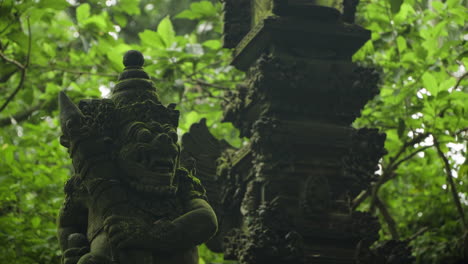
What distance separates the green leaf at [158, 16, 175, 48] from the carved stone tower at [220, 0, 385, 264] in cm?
157

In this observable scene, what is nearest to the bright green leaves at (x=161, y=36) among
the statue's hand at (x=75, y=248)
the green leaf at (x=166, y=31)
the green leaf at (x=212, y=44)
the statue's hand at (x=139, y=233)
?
the green leaf at (x=166, y=31)

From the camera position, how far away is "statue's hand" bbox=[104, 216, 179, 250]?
5.20 meters

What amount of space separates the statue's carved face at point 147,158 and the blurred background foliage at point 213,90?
10.7ft

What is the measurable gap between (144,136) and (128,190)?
0.42 meters

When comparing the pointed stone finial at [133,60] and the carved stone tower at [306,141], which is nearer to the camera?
the pointed stone finial at [133,60]

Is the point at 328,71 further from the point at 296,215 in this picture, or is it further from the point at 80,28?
the point at 80,28

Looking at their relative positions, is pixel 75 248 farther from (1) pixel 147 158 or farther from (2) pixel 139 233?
(1) pixel 147 158

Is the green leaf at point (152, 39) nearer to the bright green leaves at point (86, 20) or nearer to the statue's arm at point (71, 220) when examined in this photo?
the bright green leaves at point (86, 20)

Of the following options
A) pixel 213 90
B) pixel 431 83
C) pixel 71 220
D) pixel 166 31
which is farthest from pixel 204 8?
pixel 71 220

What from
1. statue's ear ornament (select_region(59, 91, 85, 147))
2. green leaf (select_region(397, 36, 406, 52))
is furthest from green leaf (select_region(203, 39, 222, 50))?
statue's ear ornament (select_region(59, 91, 85, 147))

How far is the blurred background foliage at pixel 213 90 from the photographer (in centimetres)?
930

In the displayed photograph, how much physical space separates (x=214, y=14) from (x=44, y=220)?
402 centimetres

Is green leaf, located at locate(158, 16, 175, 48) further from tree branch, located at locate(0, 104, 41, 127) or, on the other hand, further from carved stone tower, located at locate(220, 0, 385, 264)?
Result: tree branch, located at locate(0, 104, 41, 127)

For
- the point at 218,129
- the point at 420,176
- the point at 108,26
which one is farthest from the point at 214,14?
the point at 420,176
